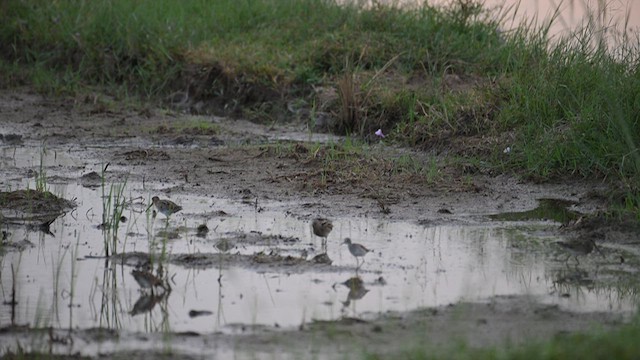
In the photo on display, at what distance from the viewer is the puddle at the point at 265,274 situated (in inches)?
167

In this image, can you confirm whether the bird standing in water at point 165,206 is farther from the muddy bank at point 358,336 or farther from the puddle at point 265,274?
the muddy bank at point 358,336

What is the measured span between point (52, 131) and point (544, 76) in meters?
3.60

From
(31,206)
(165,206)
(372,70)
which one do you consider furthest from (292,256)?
(372,70)

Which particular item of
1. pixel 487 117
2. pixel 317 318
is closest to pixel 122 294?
pixel 317 318

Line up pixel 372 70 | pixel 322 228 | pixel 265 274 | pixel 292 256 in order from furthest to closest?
pixel 372 70 → pixel 322 228 → pixel 292 256 → pixel 265 274

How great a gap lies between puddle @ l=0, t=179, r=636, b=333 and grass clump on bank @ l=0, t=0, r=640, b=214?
3.45 feet

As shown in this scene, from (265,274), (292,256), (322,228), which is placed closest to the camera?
(265,274)

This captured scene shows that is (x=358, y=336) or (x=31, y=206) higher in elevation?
(x=31, y=206)

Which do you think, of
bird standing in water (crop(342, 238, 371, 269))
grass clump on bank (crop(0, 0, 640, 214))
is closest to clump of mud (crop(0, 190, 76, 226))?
bird standing in water (crop(342, 238, 371, 269))

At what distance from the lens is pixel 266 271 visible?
4.77m

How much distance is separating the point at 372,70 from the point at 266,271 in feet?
13.8

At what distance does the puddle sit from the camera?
167 inches

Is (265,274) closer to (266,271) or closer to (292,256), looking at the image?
(266,271)

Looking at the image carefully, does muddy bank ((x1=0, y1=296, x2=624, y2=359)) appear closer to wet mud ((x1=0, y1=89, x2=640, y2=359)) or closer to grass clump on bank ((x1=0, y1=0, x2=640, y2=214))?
wet mud ((x1=0, y1=89, x2=640, y2=359))
